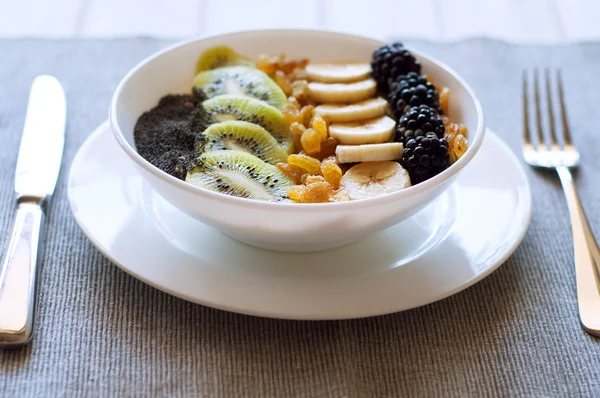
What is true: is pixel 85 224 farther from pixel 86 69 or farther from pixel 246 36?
pixel 86 69

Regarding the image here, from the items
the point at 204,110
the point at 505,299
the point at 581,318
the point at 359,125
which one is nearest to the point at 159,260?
the point at 204,110

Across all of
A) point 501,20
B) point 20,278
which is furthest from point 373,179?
point 501,20

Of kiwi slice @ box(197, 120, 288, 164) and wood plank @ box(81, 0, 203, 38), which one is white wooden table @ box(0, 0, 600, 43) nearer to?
wood plank @ box(81, 0, 203, 38)

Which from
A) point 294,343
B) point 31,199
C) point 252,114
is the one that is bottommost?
point 294,343

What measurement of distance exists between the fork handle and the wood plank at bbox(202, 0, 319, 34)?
1520 mm

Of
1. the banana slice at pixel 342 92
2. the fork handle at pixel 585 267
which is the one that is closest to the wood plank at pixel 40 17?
the banana slice at pixel 342 92

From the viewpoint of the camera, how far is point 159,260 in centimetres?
142

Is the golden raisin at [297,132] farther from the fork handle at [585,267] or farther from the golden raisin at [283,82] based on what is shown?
the fork handle at [585,267]

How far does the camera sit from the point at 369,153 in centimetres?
156

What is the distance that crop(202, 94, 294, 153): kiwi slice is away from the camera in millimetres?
1724

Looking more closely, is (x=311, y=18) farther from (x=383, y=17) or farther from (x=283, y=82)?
(x=283, y=82)

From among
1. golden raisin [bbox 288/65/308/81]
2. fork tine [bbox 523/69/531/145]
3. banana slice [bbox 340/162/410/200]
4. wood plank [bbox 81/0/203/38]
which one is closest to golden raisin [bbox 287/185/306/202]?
banana slice [bbox 340/162/410/200]

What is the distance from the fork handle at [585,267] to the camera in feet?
4.72

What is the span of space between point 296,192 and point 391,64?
572 mm
